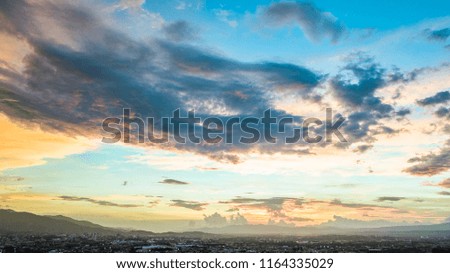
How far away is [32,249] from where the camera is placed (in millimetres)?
86125

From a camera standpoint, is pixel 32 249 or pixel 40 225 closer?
pixel 32 249

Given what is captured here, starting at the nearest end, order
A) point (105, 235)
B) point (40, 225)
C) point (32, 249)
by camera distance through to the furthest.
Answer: point (32, 249)
point (105, 235)
point (40, 225)
